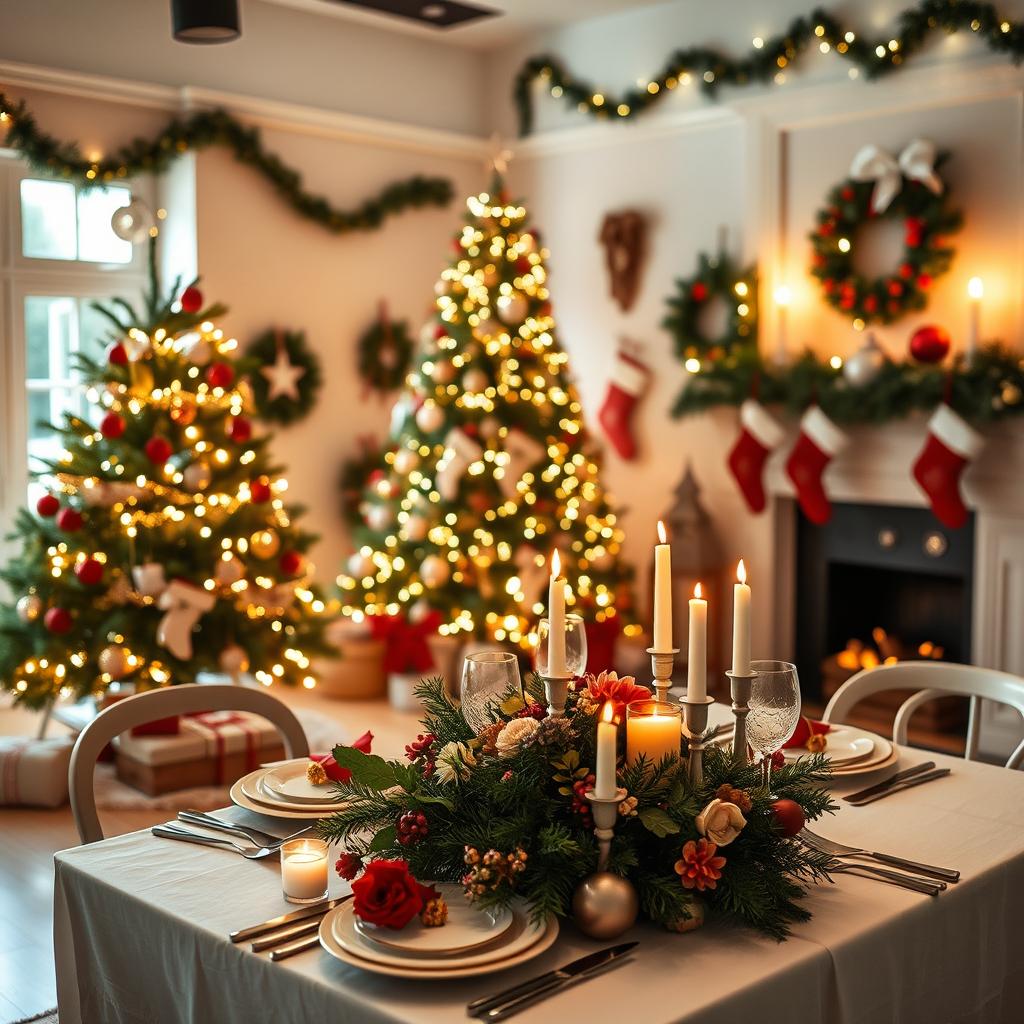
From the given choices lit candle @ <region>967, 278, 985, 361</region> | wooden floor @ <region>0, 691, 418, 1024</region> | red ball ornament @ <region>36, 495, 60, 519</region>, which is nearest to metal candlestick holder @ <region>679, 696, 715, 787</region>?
wooden floor @ <region>0, 691, 418, 1024</region>

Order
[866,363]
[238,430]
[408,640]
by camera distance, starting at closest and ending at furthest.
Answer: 1. [238,430]
2. [866,363]
3. [408,640]

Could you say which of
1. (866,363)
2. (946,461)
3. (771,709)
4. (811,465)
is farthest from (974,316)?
(771,709)

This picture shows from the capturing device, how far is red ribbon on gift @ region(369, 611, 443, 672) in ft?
16.6

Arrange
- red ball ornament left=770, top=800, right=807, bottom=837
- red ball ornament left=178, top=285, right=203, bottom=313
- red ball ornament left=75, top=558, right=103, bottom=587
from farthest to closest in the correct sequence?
red ball ornament left=178, top=285, right=203, bottom=313 < red ball ornament left=75, top=558, right=103, bottom=587 < red ball ornament left=770, top=800, right=807, bottom=837

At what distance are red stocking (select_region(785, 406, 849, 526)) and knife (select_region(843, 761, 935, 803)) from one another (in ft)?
8.66

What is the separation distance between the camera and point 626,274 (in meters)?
5.47

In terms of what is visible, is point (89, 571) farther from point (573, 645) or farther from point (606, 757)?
point (606, 757)

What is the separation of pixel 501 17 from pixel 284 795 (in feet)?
A: 15.0

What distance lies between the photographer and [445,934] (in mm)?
1360

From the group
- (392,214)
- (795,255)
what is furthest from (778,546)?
(392,214)

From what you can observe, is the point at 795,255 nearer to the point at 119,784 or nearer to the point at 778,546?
the point at 778,546

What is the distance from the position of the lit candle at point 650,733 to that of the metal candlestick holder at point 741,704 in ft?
0.28

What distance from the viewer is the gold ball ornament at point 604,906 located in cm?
139

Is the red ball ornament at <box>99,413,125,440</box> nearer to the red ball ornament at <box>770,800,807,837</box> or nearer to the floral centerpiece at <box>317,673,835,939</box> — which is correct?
the floral centerpiece at <box>317,673,835,939</box>
